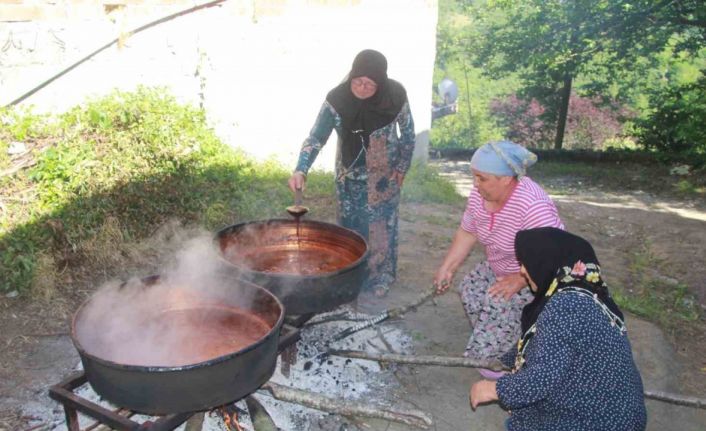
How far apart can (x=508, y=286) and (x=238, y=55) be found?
578cm

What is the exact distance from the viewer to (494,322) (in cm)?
362

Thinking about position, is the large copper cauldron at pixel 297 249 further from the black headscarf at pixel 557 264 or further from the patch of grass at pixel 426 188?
the patch of grass at pixel 426 188

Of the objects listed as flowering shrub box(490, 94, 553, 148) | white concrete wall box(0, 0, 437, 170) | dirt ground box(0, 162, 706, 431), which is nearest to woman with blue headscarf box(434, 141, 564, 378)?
dirt ground box(0, 162, 706, 431)

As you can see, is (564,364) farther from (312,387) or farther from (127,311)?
(127,311)

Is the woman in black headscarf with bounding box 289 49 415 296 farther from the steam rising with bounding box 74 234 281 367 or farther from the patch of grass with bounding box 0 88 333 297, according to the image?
the patch of grass with bounding box 0 88 333 297

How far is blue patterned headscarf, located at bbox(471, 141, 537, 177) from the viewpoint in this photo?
3224 mm

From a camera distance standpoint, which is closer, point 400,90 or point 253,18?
point 400,90

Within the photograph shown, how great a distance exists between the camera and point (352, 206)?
494 cm

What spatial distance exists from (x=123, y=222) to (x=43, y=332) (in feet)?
4.83

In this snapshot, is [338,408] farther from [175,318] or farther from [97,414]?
[97,414]

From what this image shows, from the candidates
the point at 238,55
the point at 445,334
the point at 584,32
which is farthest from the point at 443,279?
the point at 584,32

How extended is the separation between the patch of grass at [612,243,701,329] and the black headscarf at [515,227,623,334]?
2.70 m

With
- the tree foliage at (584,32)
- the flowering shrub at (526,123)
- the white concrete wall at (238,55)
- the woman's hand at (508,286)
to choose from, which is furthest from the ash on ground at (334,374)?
the flowering shrub at (526,123)

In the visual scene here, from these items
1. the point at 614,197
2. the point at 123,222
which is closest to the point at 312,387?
the point at 123,222
